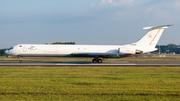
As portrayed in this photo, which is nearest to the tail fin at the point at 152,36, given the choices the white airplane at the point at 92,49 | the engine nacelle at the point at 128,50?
the white airplane at the point at 92,49

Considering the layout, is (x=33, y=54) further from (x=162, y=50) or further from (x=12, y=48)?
(x=162, y=50)

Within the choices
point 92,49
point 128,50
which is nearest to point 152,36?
point 128,50

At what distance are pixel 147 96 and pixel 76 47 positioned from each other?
76.4 ft

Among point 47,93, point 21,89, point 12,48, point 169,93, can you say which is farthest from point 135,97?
point 12,48

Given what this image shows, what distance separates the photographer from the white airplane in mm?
30859

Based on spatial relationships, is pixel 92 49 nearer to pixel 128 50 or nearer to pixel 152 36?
pixel 128 50

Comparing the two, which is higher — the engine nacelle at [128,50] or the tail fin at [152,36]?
the tail fin at [152,36]

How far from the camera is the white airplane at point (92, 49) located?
30.9m

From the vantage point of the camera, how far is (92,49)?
104 feet

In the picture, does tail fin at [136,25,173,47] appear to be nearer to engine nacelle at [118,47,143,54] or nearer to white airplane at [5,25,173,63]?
white airplane at [5,25,173,63]

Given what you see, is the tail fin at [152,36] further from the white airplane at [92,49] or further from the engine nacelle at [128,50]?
the engine nacelle at [128,50]

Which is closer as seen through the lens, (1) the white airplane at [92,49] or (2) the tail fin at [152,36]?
(1) the white airplane at [92,49]

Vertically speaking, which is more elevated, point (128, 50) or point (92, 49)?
point (92, 49)

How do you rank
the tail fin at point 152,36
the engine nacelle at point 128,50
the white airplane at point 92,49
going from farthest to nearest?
the engine nacelle at point 128,50 → the tail fin at point 152,36 → the white airplane at point 92,49
